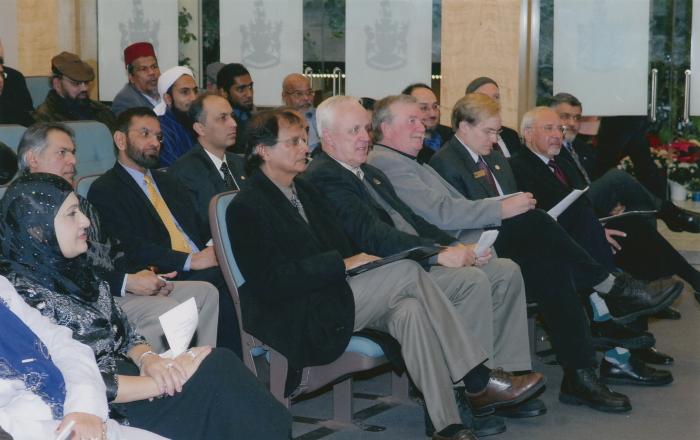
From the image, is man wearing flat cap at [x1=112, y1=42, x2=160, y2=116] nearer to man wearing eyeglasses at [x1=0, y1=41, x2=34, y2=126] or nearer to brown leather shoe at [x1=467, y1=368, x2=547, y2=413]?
man wearing eyeglasses at [x1=0, y1=41, x2=34, y2=126]

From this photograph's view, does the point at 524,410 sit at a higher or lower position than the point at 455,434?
lower

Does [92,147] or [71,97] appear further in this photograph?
[71,97]

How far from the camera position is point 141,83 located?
711 centimetres

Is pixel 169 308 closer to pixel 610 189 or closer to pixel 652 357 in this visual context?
pixel 652 357

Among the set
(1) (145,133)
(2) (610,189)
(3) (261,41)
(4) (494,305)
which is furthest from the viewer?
(3) (261,41)

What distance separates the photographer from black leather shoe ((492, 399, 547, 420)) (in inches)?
178

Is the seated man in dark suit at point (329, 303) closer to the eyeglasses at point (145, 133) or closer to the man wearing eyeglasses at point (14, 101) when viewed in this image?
the eyeglasses at point (145, 133)

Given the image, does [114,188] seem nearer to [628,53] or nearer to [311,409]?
[311,409]

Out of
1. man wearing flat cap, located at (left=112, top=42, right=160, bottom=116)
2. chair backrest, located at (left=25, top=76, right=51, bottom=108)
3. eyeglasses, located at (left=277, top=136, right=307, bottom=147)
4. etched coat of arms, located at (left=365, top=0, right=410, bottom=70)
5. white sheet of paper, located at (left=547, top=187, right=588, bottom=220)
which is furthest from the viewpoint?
etched coat of arms, located at (left=365, top=0, right=410, bottom=70)

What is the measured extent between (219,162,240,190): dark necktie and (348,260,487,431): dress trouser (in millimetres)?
1392

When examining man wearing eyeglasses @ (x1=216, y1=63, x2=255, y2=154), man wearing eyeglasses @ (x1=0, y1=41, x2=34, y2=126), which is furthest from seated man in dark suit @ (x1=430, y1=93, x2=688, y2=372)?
man wearing eyeglasses @ (x1=0, y1=41, x2=34, y2=126)

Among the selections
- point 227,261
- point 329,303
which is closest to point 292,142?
point 227,261

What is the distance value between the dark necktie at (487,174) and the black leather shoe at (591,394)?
106 centimetres

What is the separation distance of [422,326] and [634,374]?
170 centimetres
